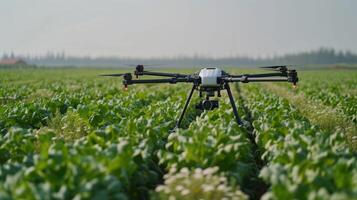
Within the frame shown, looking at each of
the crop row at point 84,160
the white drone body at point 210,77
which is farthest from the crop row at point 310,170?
the white drone body at point 210,77

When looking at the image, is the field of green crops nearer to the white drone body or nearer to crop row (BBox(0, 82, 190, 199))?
crop row (BBox(0, 82, 190, 199))

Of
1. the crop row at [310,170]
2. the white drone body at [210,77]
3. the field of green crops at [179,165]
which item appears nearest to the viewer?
the crop row at [310,170]

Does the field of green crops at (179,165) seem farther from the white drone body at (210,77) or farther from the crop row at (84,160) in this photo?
the white drone body at (210,77)

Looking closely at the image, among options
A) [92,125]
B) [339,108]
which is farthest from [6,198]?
[339,108]

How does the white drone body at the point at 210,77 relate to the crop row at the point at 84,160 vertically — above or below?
above

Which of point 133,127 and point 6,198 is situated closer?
point 6,198

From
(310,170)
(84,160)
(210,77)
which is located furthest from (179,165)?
(210,77)

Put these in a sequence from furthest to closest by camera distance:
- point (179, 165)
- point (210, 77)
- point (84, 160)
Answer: point (210, 77), point (179, 165), point (84, 160)

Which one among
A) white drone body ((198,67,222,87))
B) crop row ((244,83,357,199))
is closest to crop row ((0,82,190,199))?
white drone body ((198,67,222,87))

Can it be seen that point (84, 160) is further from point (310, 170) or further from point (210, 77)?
point (210, 77)

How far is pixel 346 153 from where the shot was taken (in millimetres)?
5625

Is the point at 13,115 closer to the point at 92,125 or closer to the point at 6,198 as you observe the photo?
the point at 92,125

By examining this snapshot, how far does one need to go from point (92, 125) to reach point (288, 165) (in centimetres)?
496

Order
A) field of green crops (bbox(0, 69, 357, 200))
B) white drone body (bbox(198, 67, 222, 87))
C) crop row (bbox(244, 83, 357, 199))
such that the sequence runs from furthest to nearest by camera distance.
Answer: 1. white drone body (bbox(198, 67, 222, 87))
2. field of green crops (bbox(0, 69, 357, 200))
3. crop row (bbox(244, 83, 357, 199))
